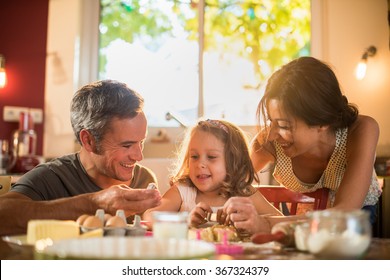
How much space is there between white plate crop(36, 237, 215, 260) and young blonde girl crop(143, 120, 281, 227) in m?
0.58

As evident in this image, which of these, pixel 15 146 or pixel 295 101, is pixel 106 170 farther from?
pixel 15 146

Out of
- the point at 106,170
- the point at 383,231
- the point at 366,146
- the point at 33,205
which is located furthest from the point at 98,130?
A: the point at 383,231

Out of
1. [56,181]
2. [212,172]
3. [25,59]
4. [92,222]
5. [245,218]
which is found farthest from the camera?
[25,59]

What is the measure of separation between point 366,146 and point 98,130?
1.65ft

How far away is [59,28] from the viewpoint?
2057 millimetres

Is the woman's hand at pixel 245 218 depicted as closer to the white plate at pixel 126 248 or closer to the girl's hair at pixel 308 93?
the white plate at pixel 126 248

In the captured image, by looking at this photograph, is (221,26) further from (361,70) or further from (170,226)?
(170,226)

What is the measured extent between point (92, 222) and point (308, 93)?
0.55 meters

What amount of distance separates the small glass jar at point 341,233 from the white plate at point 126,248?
0.38 feet

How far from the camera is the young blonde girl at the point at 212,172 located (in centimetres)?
118

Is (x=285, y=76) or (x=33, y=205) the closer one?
(x=33, y=205)

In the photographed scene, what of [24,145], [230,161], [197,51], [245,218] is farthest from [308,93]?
[24,145]

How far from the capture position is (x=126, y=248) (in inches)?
22.0

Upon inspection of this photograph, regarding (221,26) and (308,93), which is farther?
(221,26)
